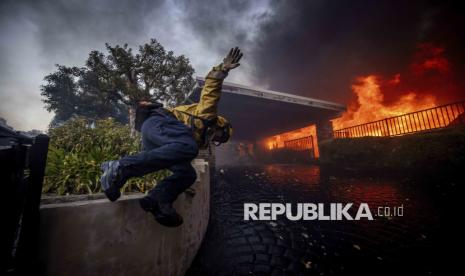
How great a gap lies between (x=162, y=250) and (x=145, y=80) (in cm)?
1314

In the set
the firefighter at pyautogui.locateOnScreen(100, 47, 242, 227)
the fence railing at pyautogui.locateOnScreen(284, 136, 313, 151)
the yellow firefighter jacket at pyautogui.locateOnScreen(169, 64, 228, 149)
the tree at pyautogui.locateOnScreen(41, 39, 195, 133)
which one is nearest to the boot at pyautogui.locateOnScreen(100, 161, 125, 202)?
→ the firefighter at pyautogui.locateOnScreen(100, 47, 242, 227)

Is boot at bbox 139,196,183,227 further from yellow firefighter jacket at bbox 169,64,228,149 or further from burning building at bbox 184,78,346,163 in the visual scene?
burning building at bbox 184,78,346,163

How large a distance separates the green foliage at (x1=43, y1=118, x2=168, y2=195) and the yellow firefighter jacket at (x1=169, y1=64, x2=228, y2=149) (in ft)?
3.84

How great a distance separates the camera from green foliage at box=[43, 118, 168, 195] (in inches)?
92.4

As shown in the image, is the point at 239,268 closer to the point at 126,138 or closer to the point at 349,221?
the point at 349,221

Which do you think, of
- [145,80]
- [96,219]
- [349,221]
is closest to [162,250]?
[96,219]

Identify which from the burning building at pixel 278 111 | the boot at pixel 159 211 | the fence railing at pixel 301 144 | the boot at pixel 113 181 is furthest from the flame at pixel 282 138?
the boot at pixel 113 181

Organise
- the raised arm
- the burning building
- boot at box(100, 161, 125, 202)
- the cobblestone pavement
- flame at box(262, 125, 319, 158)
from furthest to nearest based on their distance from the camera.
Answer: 1. flame at box(262, 125, 319, 158)
2. the burning building
3. the cobblestone pavement
4. the raised arm
5. boot at box(100, 161, 125, 202)

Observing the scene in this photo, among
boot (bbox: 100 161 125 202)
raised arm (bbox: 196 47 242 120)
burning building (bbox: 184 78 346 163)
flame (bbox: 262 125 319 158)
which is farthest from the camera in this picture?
flame (bbox: 262 125 319 158)

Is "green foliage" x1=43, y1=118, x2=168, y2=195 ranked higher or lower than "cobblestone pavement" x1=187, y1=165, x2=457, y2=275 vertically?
higher

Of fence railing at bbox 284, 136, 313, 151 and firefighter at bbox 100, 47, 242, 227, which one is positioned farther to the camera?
fence railing at bbox 284, 136, 313, 151

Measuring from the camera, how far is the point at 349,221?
11.7ft

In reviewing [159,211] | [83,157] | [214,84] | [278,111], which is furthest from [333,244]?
[278,111]

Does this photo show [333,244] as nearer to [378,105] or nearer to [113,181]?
[113,181]
